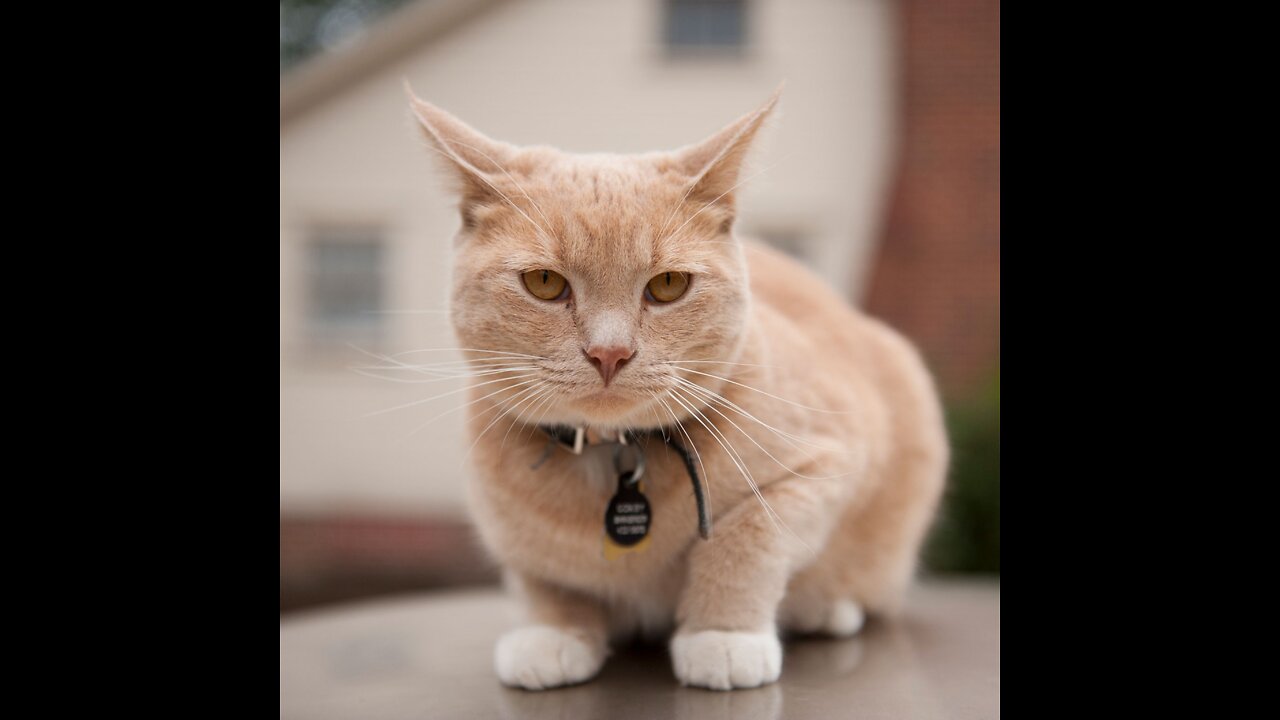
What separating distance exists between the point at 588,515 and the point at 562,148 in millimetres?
3332

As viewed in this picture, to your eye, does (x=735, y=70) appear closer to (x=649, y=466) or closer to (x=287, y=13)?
(x=287, y=13)

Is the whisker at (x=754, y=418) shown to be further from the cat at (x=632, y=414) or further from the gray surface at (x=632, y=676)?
the gray surface at (x=632, y=676)

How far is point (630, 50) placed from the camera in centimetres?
448

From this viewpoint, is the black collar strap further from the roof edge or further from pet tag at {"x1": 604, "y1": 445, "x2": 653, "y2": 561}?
the roof edge

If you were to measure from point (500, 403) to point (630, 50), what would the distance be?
3655 mm

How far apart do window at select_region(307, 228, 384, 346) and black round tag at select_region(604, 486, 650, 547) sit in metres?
3.87

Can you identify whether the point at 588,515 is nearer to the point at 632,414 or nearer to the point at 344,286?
the point at 632,414

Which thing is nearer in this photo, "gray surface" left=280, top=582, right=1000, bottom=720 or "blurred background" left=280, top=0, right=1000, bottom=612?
"gray surface" left=280, top=582, right=1000, bottom=720

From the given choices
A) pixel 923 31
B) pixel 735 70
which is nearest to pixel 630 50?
pixel 735 70

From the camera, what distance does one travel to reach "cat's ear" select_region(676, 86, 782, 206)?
1236 mm

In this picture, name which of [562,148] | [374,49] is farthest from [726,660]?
[374,49]

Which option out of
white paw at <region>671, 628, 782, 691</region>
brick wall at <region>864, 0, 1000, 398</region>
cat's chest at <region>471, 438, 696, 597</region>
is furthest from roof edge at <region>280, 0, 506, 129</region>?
white paw at <region>671, 628, 782, 691</region>

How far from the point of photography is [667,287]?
1184 mm

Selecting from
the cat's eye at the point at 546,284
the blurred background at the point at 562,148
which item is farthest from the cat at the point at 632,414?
the blurred background at the point at 562,148
